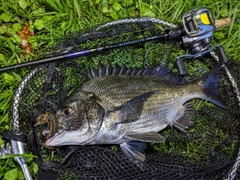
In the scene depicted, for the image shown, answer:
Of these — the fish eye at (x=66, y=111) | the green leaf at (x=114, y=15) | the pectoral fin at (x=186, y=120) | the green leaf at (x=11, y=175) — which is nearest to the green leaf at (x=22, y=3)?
the green leaf at (x=114, y=15)

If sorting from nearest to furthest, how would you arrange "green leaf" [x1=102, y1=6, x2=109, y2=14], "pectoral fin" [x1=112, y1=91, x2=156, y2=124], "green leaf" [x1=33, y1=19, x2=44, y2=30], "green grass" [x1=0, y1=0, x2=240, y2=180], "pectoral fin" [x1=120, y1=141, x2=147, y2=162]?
1. "pectoral fin" [x1=112, y1=91, x2=156, y2=124]
2. "pectoral fin" [x1=120, y1=141, x2=147, y2=162]
3. "green grass" [x1=0, y1=0, x2=240, y2=180]
4. "green leaf" [x1=33, y1=19, x2=44, y2=30]
5. "green leaf" [x1=102, y1=6, x2=109, y2=14]

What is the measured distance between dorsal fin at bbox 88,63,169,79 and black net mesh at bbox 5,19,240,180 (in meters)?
0.11

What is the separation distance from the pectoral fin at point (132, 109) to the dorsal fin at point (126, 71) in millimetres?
321

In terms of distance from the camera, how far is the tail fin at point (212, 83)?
3.88 metres

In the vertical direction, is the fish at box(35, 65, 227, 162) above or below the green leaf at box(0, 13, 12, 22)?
below

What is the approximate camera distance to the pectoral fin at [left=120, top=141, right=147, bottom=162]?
12.0 feet

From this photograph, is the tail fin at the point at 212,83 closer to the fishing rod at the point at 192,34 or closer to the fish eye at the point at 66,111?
the fishing rod at the point at 192,34

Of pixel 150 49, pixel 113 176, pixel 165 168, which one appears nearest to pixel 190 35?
pixel 150 49

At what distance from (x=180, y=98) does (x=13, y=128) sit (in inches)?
66.9

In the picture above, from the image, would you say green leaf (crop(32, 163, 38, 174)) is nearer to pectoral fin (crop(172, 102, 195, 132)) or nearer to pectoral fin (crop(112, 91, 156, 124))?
pectoral fin (crop(112, 91, 156, 124))

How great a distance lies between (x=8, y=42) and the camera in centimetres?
414

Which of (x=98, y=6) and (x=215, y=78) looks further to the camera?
(x=98, y=6)

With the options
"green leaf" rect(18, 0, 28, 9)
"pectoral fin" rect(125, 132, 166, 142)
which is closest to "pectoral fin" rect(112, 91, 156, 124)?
"pectoral fin" rect(125, 132, 166, 142)

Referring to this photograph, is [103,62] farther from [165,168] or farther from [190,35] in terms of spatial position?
[165,168]
